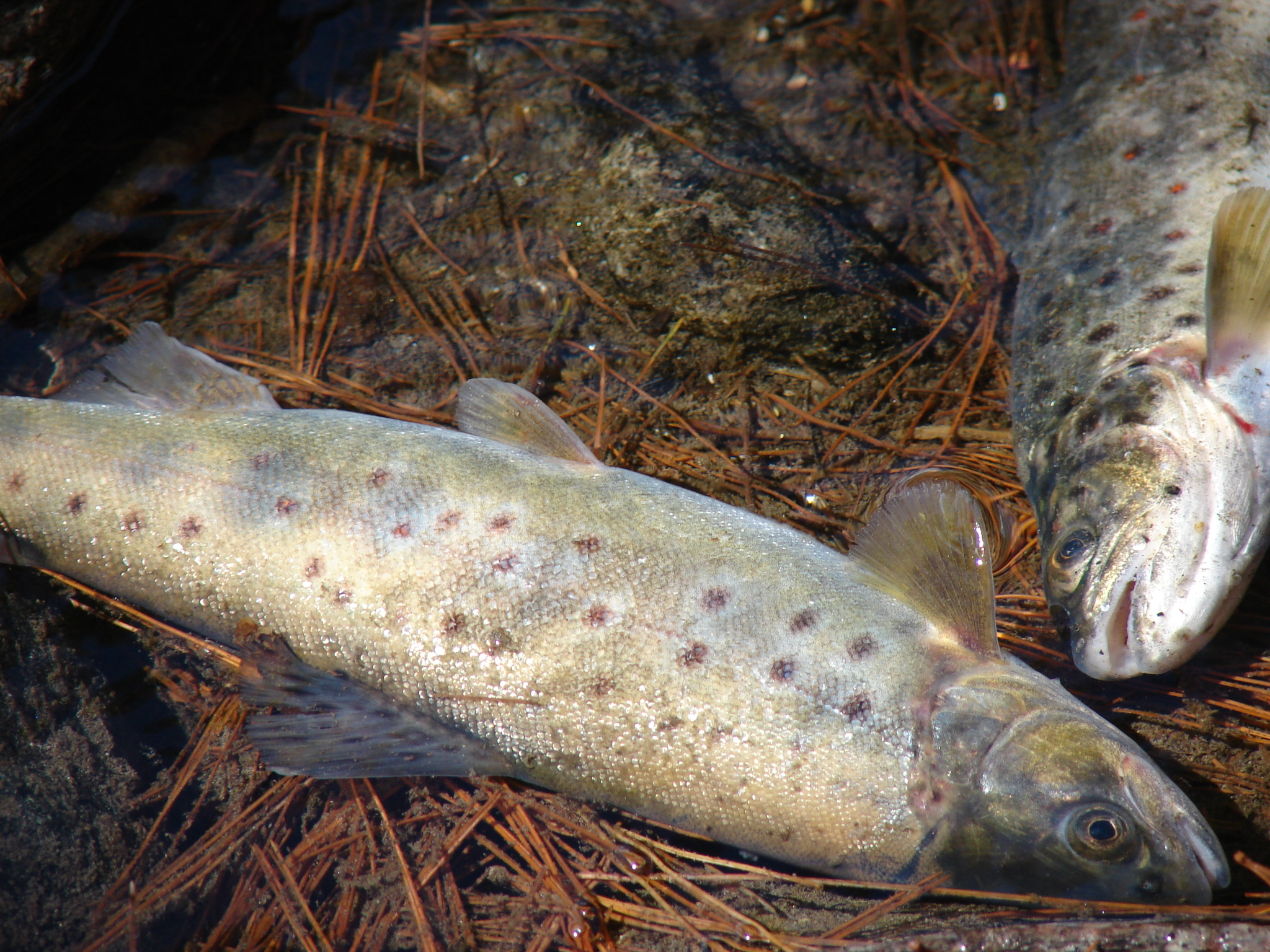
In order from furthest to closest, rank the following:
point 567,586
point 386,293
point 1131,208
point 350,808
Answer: point 386,293 < point 1131,208 < point 350,808 < point 567,586

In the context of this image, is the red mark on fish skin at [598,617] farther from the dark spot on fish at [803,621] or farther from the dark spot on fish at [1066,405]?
the dark spot on fish at [1066,405]

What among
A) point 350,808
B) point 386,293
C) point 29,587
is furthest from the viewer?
point 386,293

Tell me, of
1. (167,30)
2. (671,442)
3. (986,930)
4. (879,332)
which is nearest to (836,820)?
(986,930)

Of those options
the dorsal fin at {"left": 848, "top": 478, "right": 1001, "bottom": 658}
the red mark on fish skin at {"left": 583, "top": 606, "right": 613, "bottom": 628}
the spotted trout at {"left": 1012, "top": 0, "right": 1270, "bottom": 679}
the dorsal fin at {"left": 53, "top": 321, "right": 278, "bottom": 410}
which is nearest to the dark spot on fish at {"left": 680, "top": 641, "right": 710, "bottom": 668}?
the red mark on fish skin at {"left": 583, "top": 606, "right": 613, "bottom": 628}

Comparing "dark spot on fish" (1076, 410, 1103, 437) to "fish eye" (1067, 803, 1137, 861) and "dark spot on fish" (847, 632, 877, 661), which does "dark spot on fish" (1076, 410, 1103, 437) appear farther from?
"fish eye" (1067, 803, 1137, 861)

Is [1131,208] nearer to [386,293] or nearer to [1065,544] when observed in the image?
[1065,544]

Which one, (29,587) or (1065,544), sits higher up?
(1065,544)

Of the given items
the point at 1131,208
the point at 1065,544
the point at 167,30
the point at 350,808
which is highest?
the point at 167,30

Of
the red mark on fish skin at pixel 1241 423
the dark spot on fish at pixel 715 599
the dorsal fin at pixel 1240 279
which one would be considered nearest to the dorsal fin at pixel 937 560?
the dark spot on fish at pixel 715 599
